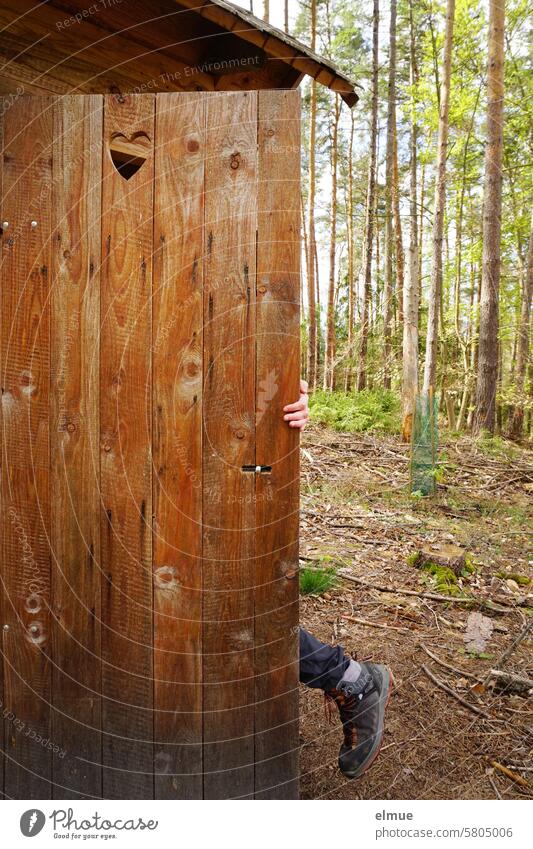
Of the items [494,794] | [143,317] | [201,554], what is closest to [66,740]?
[201,554]

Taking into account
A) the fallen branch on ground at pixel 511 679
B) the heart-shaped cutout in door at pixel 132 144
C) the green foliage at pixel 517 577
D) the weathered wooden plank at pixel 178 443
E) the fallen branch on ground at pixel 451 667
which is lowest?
the green foliage at pixel 517 577

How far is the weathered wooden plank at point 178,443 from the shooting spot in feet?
5.76

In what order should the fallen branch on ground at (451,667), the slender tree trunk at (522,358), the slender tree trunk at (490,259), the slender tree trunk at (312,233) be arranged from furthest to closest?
the slender tree trunk at (312,233)
the slender tree trunk at (522,358)
the slender tree trunk at (490,259)
the fallen branch on ground at (451,667)

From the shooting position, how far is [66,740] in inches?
73.7

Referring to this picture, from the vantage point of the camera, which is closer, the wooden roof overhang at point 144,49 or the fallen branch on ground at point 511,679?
the wooden roof overhang at point 144,49

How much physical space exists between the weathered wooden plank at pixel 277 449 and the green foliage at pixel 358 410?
8382mm

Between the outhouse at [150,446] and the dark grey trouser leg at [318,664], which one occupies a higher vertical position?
the outhouse at [150,446]

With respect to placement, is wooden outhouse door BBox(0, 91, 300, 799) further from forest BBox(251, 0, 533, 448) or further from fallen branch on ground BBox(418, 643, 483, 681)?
forest BBox(251, 0, 533, 448)

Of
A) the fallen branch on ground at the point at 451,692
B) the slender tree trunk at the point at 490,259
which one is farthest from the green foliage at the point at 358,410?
the fallen branch on ground at the point at 451,692

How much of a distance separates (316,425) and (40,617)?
8.89 metres

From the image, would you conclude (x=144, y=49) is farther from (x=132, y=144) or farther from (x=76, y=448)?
(x=76, y=448)

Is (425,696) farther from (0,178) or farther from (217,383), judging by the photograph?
(0,178)

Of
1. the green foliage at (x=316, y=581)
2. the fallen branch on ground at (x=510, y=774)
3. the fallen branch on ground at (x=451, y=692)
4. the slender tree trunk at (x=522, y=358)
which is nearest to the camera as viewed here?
the fallen branch on ground at (x=510, y=774)

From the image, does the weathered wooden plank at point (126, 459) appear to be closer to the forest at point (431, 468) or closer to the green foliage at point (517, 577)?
the forest at point (431, 468)
